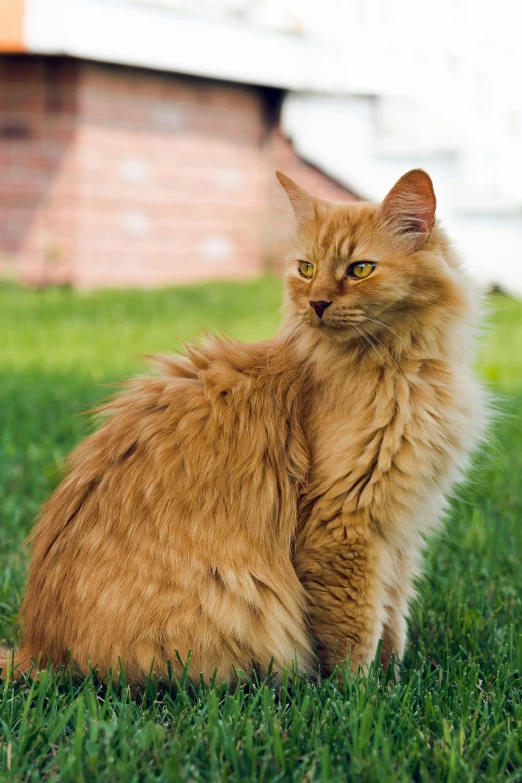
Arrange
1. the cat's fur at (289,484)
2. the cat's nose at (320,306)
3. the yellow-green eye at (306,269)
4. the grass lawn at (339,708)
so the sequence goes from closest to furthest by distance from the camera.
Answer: the grass lawn at (339,708), the cat's fur at (289,484), the cat's nose at (320,306), the yellow-green eye at (306,269)

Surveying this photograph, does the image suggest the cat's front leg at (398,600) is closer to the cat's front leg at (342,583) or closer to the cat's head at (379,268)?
the cat's front leg at (342,583)

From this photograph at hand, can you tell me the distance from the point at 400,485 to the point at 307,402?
35cm

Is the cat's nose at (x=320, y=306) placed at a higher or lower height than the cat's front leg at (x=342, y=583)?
higher

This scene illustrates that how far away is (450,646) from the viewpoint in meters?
2.72

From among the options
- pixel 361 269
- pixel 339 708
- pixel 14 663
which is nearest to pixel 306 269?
pixel 361 269

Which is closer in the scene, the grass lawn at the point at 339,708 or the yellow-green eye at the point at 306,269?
the grass lawn at the point at 339,708

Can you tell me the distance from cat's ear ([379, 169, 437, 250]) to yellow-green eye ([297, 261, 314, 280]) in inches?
9.4

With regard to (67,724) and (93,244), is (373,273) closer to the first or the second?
(67,724)

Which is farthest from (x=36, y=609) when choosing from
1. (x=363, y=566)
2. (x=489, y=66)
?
(x=489, y=66)

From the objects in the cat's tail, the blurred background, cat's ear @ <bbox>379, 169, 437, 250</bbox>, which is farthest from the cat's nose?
the blurred background

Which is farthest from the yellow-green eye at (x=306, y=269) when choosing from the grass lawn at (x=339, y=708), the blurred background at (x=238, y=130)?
the blurred background at (x=238, y=130)

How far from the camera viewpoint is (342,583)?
2.39m

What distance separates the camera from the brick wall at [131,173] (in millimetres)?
8898

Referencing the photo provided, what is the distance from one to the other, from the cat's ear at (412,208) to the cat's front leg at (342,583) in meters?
0.77
